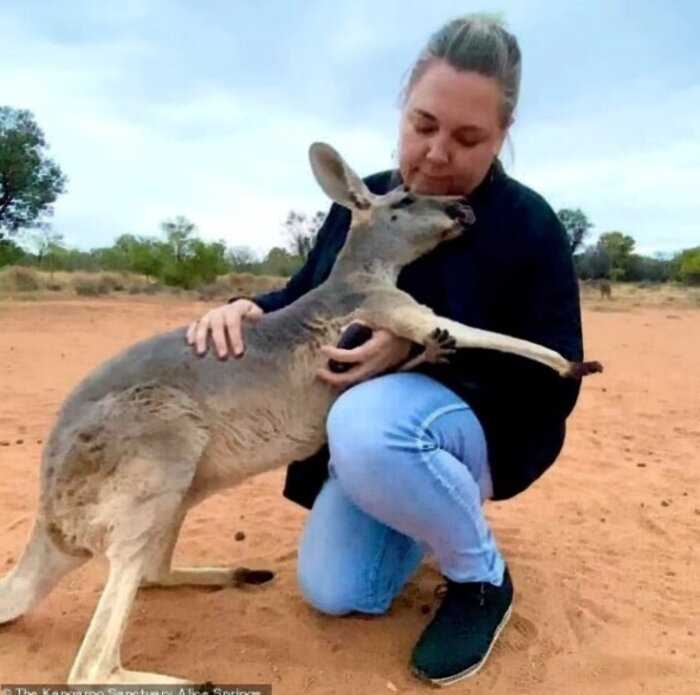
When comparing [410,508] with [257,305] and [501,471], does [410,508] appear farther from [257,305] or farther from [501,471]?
[257,305]

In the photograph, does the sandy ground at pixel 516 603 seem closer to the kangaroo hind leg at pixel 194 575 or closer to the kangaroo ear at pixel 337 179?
the kangaroo hind leg at pixel 194 575

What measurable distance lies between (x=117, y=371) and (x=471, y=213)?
3.79ft

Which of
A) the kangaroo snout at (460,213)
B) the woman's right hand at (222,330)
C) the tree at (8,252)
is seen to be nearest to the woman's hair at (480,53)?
the kangaroo snout at (460,213)

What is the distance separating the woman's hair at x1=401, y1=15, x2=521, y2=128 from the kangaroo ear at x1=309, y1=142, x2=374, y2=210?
0.31 metres

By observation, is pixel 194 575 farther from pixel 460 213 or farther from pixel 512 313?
pixel 460 213

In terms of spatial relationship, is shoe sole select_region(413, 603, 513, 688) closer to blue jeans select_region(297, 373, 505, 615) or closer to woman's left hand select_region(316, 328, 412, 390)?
blue jeans select_region(297, 373, 505, 615)

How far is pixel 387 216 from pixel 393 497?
3.01 ft

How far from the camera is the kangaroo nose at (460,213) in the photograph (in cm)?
293

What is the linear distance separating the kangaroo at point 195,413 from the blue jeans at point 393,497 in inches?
7.2

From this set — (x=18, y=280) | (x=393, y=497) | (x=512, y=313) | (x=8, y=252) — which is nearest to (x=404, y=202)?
(x=512, y=313)

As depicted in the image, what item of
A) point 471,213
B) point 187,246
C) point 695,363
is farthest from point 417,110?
point 187,246

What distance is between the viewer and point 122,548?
2.52 metres

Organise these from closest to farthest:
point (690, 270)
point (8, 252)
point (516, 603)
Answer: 1. point (516, 603)
2. point (8, 252)
3. point (690, 270)

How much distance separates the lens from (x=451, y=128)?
9.40 feet
